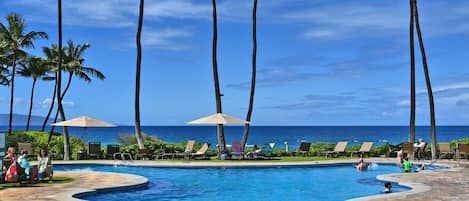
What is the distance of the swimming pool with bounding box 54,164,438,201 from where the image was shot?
13.9 metres

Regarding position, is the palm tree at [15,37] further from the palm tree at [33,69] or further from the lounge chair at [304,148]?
the lounge chair at [304,148]

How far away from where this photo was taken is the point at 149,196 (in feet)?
45.0

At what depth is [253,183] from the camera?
1647cm

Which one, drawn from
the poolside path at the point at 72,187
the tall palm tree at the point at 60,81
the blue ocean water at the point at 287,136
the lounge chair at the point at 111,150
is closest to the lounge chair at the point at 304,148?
the lounge chair at the point at 111,150

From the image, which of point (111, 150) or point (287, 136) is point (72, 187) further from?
point (287, 136)

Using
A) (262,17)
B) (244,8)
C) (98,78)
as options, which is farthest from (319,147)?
(98,78)

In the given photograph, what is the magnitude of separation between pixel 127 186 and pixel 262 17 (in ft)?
49.4

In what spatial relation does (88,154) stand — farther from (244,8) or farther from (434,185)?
(434,185)

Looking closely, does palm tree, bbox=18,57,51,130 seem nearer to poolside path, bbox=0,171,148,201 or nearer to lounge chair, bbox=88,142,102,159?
lounge chair, bbox=88,142,102,159

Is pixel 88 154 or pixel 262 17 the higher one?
pixel 262 17

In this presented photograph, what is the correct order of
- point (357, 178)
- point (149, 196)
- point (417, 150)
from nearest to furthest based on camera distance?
1. point (149, 196)
2. point (357, 178)
3. point (417, 150)

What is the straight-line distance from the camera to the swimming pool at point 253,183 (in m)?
13.9

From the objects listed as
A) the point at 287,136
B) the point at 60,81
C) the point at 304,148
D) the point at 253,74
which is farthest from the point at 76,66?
the point at 287,136

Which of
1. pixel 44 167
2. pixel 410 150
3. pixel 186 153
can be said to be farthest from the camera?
pixel 186 153
